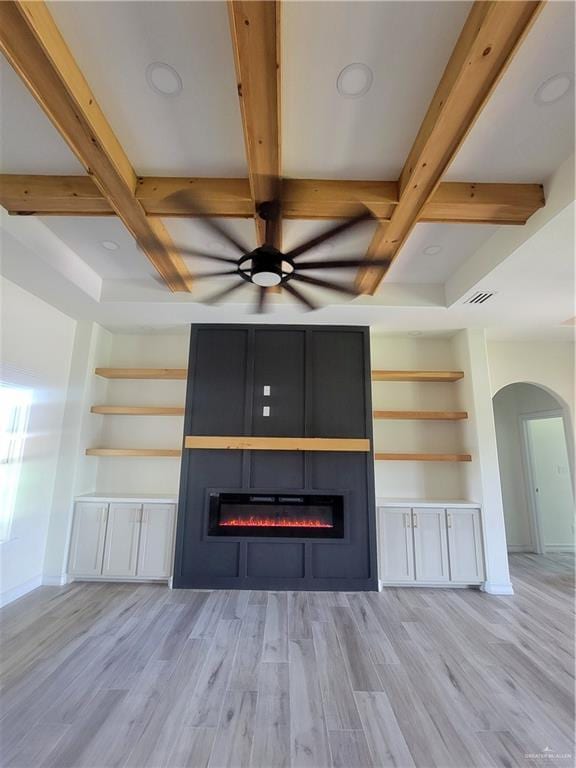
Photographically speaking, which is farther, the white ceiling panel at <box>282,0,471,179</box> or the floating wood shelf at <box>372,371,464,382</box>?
the floating wood shelf at <box>372,371,464,382</box>

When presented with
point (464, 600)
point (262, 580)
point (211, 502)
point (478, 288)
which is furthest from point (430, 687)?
point (478, 288)

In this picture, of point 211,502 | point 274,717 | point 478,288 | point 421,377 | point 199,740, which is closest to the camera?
point 199,740

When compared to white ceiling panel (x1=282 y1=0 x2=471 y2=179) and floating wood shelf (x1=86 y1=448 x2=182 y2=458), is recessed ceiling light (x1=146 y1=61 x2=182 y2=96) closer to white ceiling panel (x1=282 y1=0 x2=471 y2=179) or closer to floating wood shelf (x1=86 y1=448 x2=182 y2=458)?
white ceiling panel (x1=282 y1=0 x2=471 y2=179)

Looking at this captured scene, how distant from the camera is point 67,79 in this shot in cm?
165

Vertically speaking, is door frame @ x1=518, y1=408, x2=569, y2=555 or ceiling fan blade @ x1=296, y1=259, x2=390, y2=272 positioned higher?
ceiling fan blade @ x1=296, y1=259, x2=390, y2=272

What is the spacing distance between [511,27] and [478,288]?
7.33 feet

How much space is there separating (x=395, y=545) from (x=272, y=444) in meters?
1.84

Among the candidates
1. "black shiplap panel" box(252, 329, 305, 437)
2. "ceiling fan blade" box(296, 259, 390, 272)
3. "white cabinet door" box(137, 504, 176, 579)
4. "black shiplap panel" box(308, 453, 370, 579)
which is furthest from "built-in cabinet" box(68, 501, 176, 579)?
"ceiling fan blade" box(296, 259, 390, 272)

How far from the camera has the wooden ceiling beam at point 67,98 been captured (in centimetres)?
147

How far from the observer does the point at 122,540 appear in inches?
162

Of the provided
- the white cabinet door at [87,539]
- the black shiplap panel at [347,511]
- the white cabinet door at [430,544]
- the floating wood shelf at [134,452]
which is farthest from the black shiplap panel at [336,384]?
the white cabinet door at [87,539]

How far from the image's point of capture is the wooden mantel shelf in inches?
162

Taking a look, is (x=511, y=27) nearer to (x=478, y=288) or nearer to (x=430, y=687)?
(x=478, y=288)

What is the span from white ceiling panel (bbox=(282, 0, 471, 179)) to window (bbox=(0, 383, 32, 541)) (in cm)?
360
